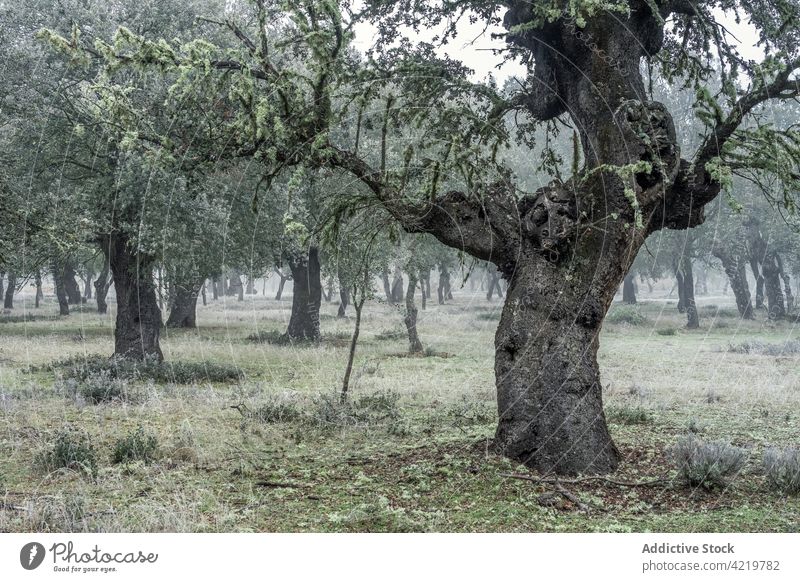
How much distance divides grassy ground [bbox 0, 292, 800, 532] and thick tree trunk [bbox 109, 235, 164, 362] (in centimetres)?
229

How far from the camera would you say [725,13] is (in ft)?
39.8

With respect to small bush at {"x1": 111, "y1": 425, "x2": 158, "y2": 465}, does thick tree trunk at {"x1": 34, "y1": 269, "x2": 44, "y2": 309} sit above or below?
above

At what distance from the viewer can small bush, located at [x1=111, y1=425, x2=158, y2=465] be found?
9539 millimetres

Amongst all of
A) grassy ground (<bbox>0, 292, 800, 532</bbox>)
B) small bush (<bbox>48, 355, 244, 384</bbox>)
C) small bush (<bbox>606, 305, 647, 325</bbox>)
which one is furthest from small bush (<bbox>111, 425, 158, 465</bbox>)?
small bush (<bbox>606, 305, 647, 325</bbox>)

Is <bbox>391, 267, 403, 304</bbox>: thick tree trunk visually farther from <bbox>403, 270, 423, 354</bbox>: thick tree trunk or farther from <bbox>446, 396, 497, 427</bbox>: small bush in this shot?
<bbox>446, 396, 497, 427</bbox>: small bush

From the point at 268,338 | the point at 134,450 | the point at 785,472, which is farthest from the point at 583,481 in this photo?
the point at 268,338

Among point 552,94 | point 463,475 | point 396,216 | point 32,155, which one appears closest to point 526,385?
point 463,475

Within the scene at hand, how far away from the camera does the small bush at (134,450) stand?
954 cm

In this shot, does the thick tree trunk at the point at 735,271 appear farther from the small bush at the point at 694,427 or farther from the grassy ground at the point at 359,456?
the small bush at the point at 694,427

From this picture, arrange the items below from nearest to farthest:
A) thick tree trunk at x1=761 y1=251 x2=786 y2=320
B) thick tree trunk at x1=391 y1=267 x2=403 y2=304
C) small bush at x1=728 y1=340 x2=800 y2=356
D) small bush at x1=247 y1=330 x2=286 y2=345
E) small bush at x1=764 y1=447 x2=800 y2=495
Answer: small bush at x1=764 y1=447 x2=800 y2=495 < small bush at x1=728 y1=340 x2=800 y2=356 < small bush at x1=247 y1=330 x2=286 y2=345 < thick tree trunk at x1=391 y1=267 x2=403 y2=304 < thick tree trunk at x1=761 y1=251 x2=786 y2=320

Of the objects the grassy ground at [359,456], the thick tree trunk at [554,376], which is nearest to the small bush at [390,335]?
the grassy ground at [359,456]

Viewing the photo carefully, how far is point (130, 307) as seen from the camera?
20.8 meters
